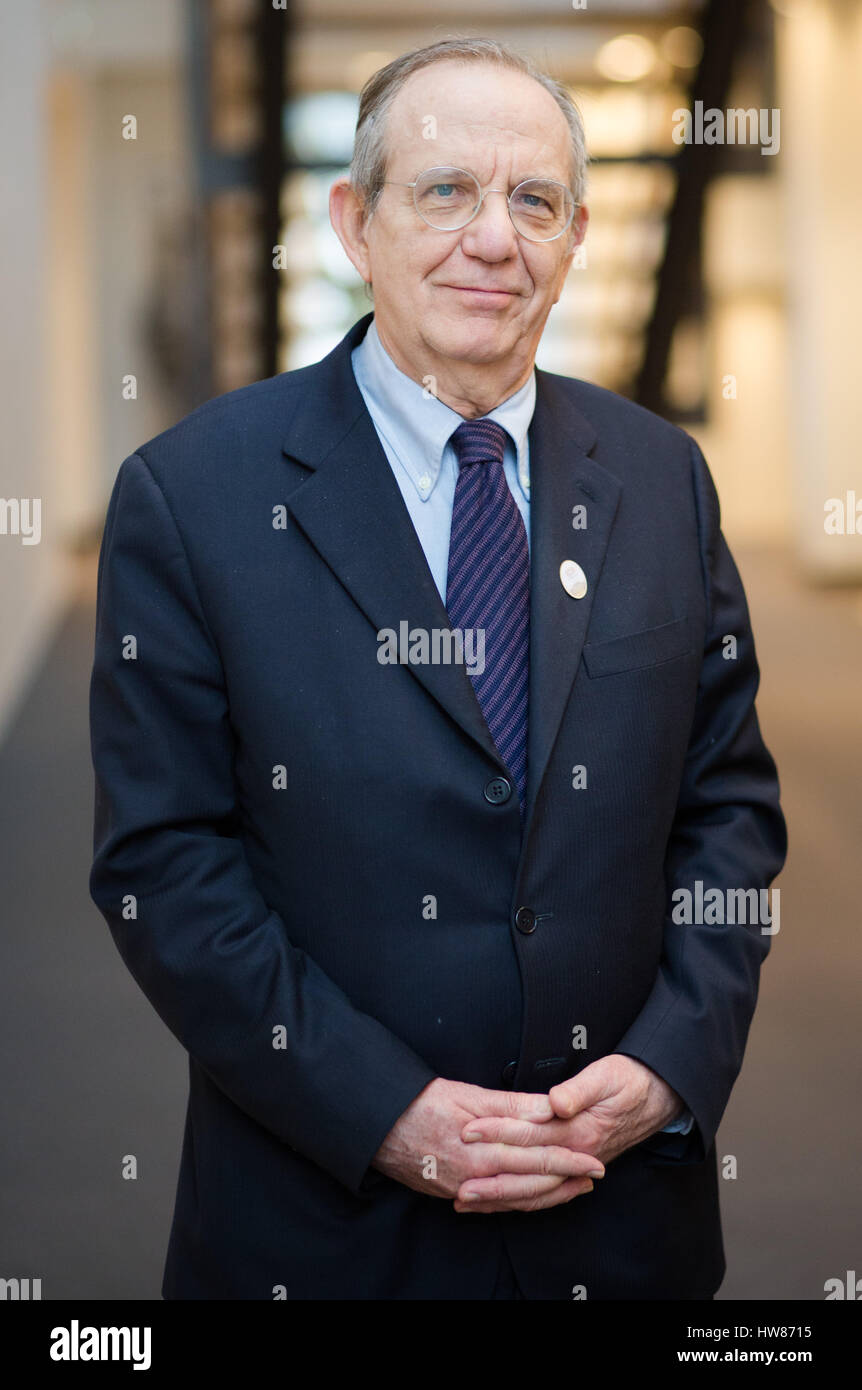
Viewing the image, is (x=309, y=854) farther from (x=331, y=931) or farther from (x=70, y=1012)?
(x=70, y=1012)

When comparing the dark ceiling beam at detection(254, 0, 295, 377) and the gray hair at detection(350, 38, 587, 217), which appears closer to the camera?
the gray hair at detection(350, 38, 587, 217)

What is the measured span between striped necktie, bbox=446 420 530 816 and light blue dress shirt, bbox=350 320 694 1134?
21 mm

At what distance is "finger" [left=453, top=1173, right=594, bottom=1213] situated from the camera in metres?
1.46

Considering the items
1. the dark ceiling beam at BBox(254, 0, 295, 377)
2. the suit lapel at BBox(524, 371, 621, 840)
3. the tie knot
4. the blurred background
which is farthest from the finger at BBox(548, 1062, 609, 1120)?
the dark ceiling beam at BBox(254, 0, 295, 377)

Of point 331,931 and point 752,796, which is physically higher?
point 752,796

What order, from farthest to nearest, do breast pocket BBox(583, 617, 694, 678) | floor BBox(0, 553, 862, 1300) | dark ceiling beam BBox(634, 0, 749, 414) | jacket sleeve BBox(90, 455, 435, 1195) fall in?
1. dark ceiling beam BBox(634, 0, 749, 414)
2. floor BBox(0, 553, 862, 1300)
3. breast pocket BBox(583, 617, 694, 678)
4. jacket sleeve BBox(90, 455, 435, 1195)

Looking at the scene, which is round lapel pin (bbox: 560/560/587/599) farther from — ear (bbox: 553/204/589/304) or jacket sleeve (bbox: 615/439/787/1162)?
ear (bbox: 553/204/589/304)

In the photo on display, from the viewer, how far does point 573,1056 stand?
157 centimetres

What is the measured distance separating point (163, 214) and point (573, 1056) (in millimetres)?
A: 12717

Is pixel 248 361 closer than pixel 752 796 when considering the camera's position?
No

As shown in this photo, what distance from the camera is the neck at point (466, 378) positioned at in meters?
1.55

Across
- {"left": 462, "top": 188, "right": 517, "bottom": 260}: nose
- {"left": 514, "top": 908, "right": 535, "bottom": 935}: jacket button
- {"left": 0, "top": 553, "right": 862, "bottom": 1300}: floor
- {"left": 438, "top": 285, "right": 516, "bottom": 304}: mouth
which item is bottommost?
{"left": 0, "top": 553, "right": 862, "bottom": 1300}: floor

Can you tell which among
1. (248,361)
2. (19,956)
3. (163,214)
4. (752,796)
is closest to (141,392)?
(163,214)

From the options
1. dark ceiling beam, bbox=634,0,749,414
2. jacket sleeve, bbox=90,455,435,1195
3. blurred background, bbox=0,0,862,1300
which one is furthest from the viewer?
dark ceiling beam, bbox=634,0,749,414
